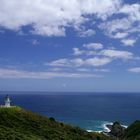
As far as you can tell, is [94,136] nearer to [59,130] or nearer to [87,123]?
[59,130]

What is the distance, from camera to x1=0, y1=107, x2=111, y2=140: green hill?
54000 mm

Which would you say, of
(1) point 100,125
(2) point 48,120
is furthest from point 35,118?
(1) point 100,125

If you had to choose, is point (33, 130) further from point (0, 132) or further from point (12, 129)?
point (0, 132)

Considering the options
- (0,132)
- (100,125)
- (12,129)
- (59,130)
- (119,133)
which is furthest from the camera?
(100,125)

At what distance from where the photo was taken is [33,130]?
196 ft

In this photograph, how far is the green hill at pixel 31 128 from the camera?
5400 centimetres

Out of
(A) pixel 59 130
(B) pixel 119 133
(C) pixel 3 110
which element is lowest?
(B) pixel 119 133

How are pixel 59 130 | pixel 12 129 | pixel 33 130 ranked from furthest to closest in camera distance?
pixel 59 130, pixel 33 130, pixel 12 129

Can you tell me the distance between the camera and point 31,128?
60812 mm

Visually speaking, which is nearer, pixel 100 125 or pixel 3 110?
pixel 3 110

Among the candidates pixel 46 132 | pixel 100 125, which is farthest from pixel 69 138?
pixel 100 125

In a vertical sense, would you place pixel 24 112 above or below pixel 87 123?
above

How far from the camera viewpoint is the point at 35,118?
6681 cm

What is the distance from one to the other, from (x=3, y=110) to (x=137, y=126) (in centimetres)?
4842
